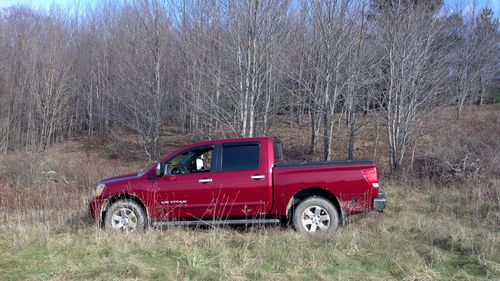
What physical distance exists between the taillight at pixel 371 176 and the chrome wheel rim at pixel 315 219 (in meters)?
0.83

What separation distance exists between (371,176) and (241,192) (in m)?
2.03

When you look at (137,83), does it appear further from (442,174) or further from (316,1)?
(442,174)

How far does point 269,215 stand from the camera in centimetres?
753

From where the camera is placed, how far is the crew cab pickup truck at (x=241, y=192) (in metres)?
7.31

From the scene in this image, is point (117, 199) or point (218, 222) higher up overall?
point (117, 199)

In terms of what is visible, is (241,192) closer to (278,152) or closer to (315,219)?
A: (278,152)

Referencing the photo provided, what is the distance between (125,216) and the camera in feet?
25.4

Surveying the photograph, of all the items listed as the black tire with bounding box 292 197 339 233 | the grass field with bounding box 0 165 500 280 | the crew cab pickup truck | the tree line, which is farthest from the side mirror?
the tree line

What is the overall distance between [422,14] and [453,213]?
275 inches

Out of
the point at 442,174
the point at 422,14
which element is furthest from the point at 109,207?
the point at 422,14

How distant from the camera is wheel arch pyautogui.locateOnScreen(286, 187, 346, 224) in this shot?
24.4ft

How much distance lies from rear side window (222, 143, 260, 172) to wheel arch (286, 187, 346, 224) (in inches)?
31.5

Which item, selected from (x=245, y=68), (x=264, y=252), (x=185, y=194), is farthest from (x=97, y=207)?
(x=245, y=68)

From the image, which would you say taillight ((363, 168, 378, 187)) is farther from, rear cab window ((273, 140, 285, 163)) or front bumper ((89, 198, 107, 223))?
front bumper ((89, 198, 107, 223))
